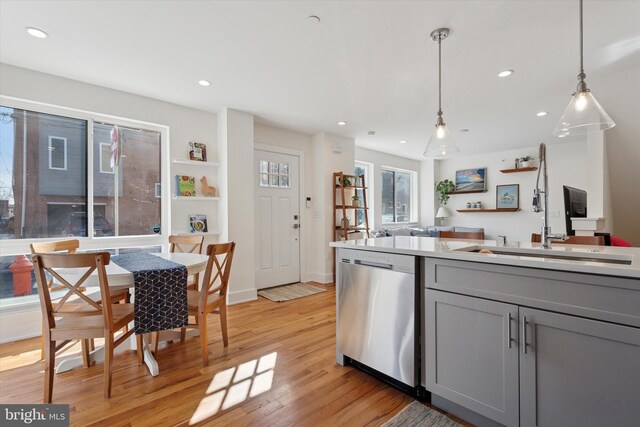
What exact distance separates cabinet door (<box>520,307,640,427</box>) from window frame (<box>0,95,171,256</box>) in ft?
12.0

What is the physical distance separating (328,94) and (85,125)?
105 inches

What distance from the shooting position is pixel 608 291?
117 centimetres

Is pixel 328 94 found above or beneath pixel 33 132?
above

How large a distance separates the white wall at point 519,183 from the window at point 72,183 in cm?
635

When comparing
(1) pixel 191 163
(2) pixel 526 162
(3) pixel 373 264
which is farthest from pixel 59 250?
(2) pixel 526 162

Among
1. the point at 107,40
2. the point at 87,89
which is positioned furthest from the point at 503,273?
the point at 87,89

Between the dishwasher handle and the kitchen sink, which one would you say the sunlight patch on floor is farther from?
the kitchen sink

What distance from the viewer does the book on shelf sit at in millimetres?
3627

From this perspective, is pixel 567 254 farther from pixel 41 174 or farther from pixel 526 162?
pixel 526 162

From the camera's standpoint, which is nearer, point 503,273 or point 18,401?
point 503,273

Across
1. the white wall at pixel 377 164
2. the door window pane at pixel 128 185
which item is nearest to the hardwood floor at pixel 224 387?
the door window pane at pixel 128 185

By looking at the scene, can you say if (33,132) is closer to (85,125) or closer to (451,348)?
(85,125)

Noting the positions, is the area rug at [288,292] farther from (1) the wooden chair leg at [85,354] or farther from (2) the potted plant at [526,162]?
(2) the potted plant at [526,162]

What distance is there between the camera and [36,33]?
219cm
